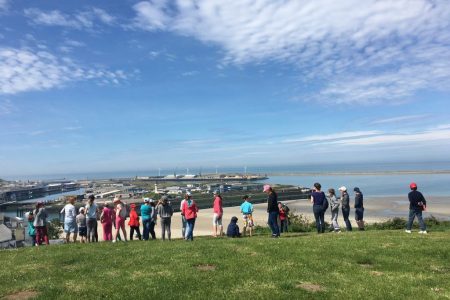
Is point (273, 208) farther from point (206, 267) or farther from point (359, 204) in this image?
point (206, 267)

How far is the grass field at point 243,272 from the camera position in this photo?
8.05 m

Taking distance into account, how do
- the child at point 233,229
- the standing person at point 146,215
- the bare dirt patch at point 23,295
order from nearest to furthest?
the bare dirt patch at point 23,295, the standing person at point 146,215, the child at point 233,229

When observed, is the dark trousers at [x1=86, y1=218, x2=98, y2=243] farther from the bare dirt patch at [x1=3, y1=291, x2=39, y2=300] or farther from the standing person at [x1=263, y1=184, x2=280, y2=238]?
the bare dirt patch at [x1=3, y1=291, x2=39, y2=300]

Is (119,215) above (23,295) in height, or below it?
above

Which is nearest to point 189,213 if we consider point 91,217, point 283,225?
point 91,217

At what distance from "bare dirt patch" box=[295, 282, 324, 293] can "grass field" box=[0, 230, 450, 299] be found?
2cm

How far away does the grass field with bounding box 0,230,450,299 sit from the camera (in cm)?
805

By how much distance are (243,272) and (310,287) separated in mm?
1747

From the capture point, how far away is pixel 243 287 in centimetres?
832

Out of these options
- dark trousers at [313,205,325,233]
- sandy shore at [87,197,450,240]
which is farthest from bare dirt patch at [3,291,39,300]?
sandy shore at [87,197,450,240]

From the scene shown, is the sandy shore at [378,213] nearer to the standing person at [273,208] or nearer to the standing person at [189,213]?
the standing person at [189,213]

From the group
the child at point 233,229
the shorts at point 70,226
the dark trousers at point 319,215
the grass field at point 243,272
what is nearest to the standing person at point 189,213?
the child at point 233,229

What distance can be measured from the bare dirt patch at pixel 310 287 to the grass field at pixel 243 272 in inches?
0.9

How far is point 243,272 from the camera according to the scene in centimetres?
942
